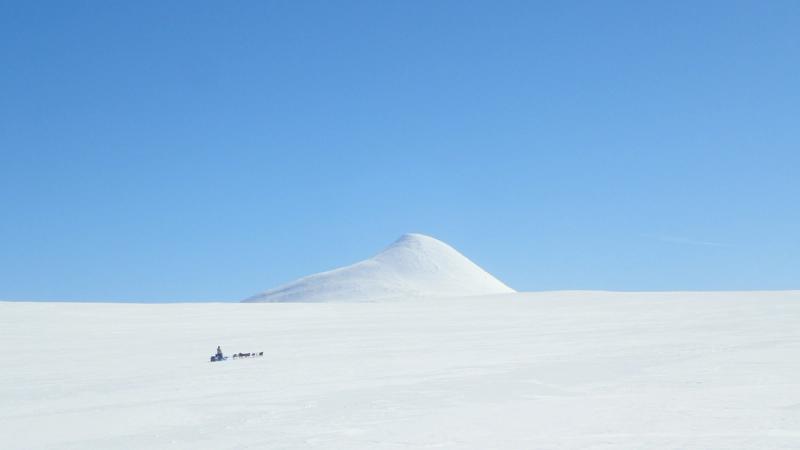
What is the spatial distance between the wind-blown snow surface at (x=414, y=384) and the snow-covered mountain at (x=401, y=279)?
46.2m

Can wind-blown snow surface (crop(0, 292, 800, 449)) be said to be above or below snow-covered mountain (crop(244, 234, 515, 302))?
below

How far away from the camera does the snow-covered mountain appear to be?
7619 centimetres

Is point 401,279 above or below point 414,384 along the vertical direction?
above

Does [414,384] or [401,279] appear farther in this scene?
[401,279]

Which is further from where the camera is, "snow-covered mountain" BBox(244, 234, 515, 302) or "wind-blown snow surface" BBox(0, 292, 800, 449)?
"snow-covered mountain" BBox(244, 234, 515, 302)

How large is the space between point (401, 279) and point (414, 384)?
70.3 metres

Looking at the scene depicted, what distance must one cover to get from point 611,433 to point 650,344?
10.9 m

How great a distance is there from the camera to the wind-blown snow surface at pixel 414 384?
8609 mm

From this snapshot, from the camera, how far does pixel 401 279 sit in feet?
272

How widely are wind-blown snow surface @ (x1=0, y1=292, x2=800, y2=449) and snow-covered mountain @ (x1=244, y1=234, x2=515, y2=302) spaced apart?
4622 centimetres

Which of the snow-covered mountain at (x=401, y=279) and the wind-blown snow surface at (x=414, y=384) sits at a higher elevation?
the snow-covered mountain at (x=401, y=279)

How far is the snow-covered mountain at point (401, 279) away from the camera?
76.2 m

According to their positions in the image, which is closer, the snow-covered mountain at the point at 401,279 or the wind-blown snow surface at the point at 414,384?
the wind-blown snow surface at the point at 414,384

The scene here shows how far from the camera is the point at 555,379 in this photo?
42.4 feet
